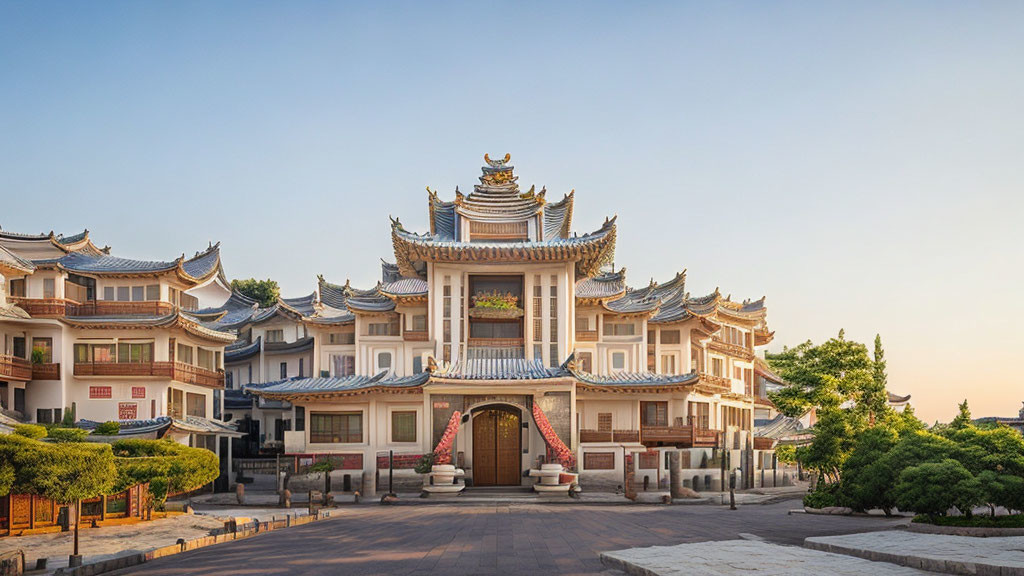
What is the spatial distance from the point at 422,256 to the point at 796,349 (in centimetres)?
1700

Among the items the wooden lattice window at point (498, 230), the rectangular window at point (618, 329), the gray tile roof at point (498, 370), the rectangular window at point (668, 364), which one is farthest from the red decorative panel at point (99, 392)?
the rectangular window at point (668, 364)

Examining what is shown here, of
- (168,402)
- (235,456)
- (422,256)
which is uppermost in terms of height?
(422,256)

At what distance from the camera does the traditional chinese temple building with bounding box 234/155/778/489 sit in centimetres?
4059

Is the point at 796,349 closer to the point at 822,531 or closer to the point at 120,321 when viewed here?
the point at 822,531

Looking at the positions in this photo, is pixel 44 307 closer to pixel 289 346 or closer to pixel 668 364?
pixel 289 346

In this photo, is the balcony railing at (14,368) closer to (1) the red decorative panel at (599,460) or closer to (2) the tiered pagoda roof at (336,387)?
(2) the tiered pagoda roof at (336,387)

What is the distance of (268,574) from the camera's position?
15625mm

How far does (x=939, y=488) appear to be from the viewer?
68.9 ft

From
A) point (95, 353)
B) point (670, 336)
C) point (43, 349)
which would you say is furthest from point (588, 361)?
point (43, 349)

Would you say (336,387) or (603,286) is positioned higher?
(603,286)

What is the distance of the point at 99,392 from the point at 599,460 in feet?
75.3

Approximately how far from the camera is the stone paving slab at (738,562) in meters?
14.6

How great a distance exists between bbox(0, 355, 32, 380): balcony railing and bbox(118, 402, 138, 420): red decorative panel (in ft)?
13.3

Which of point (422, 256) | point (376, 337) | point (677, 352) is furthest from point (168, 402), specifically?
point (677, 352)
